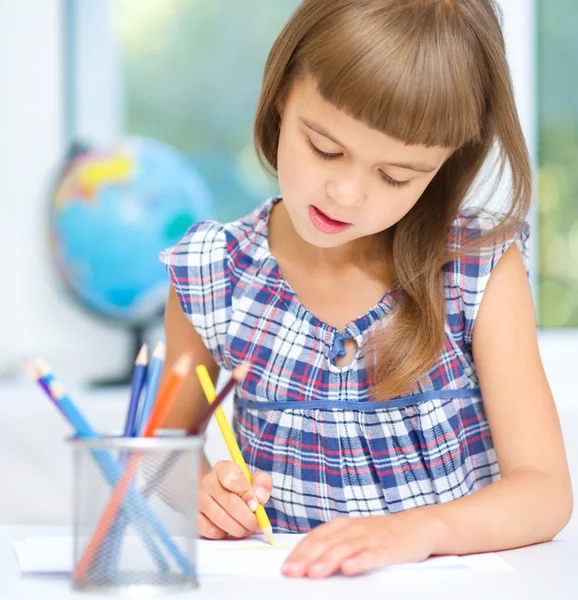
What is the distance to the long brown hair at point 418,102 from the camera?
0.67 metres

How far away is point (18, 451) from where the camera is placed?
1429mm

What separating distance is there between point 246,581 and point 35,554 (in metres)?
0.16

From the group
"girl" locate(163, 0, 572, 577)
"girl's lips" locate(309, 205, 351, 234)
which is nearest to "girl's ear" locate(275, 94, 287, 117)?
"girl" locate(163, 0, 572, 577)

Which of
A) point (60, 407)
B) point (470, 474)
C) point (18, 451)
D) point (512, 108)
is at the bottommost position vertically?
point (18, 451)

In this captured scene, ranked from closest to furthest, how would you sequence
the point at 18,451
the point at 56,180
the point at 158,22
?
the point at 18,451 < the point at 56,180 < the point at 158,22

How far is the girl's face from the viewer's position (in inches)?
26.9

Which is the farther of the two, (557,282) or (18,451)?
(557,282)

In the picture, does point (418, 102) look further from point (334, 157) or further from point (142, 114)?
point (142, 114)

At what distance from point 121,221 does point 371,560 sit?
1.22 meters

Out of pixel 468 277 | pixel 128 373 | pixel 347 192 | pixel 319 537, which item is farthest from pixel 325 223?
pixel 128 373

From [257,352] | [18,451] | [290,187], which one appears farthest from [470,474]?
[18,451]

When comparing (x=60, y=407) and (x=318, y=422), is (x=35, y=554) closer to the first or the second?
(x=60, y=407)

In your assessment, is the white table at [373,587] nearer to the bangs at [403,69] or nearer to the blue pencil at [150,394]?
the blue pencil at [150,394]

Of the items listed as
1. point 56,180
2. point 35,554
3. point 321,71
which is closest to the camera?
point 35,554
